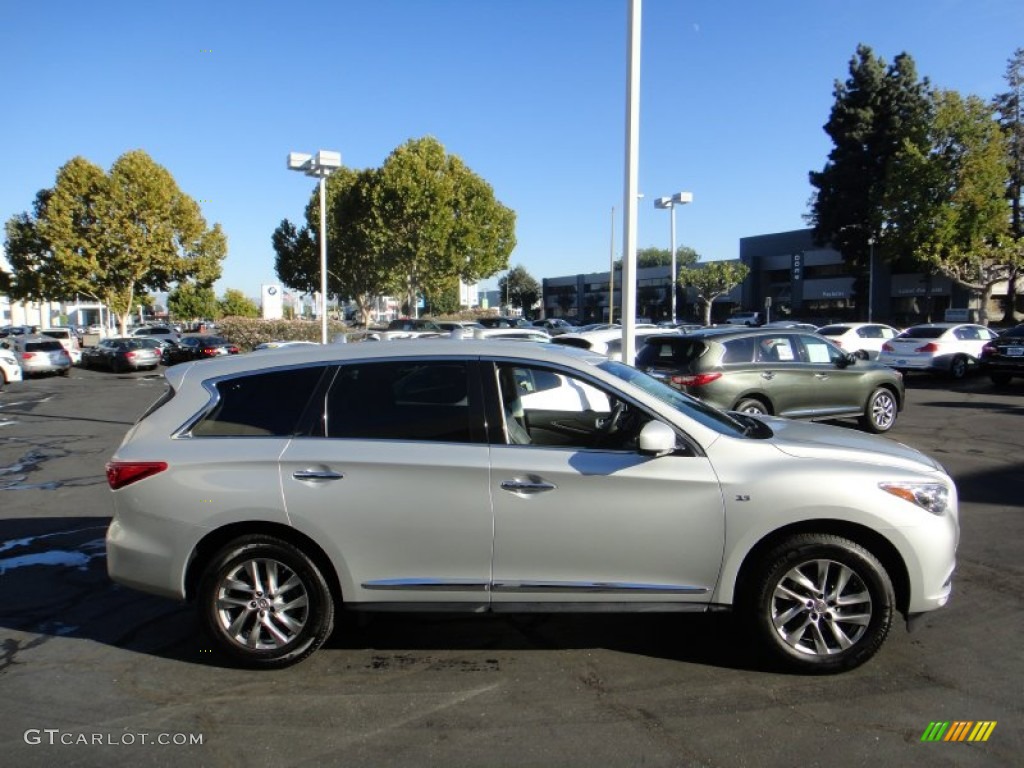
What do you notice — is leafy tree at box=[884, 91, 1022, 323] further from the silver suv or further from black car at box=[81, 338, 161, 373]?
the silver suv

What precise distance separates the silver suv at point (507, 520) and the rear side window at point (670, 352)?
21.6ft

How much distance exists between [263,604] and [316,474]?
0.77 m

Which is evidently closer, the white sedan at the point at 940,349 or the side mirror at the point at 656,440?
the side mirror at the point at 656,440

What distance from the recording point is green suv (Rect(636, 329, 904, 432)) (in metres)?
10.2

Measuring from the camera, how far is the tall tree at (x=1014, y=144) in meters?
40.2

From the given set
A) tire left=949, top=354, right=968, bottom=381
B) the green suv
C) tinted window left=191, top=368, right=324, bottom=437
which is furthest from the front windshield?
tire left=949, top=354, right=968, bottom=381

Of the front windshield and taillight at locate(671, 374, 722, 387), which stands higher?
the front windshield

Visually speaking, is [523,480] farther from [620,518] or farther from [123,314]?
[123,314]

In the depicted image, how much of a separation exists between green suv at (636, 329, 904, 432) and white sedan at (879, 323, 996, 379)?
1016 centimetres

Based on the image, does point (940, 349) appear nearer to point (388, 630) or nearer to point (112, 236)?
point (388, 630)

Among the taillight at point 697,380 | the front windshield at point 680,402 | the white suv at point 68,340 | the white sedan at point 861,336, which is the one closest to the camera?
the front windshield at point 680,402

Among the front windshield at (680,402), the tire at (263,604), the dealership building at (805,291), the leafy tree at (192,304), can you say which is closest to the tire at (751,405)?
the front windshield at (680,402)

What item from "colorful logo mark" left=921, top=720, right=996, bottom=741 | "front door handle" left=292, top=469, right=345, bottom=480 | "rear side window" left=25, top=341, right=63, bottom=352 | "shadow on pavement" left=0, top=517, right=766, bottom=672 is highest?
"front door handle" left=292, top=469, right=345, bottom=480

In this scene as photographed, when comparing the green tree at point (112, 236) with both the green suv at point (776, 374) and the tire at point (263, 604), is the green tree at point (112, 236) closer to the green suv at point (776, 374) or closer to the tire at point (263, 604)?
the green suv at point (776, 374)
